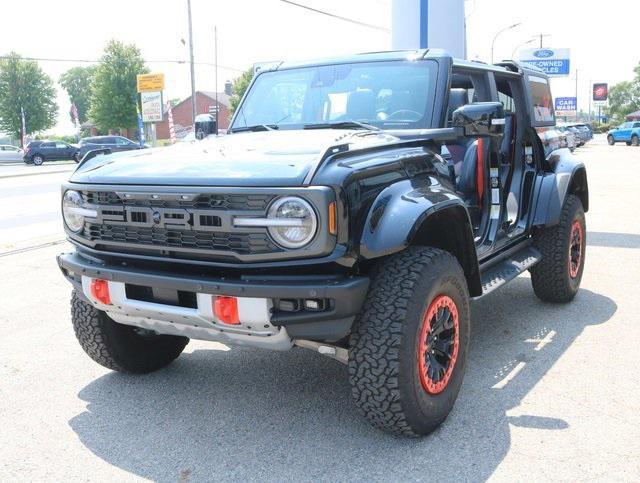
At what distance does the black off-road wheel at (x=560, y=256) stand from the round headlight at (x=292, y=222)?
304 centimetres

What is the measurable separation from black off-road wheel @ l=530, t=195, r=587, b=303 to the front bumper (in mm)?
2819

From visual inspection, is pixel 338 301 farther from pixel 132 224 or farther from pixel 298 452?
pixel 132 224

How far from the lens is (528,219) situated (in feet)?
16.6

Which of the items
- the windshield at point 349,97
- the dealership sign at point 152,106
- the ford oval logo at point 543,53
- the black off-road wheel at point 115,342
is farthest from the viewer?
the ford oval logo at point 543,53

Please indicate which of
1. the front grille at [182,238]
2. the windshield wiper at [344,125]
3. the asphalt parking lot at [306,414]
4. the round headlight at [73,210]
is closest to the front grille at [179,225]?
the front grille at [182,238]

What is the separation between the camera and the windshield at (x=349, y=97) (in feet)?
12.9

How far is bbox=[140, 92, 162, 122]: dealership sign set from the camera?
40.4 meters

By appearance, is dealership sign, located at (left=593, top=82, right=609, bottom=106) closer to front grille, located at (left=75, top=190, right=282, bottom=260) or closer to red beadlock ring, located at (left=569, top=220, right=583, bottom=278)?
red beadlock ring, located at (left=569, top=220, right=583, bottom=278)

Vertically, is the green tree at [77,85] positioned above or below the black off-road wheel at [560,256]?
above

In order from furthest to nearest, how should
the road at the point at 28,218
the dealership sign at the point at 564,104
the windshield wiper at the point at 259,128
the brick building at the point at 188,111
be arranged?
the brick building at the point at 188,111, the dealership sign at the point at 564,104, the road at the point at 28,218, the windshield wiper at the point at 259,128

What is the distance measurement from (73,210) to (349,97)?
5.81 ft

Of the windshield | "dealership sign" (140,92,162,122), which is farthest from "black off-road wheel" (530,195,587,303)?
"dealership sign" (140,92,162,122)

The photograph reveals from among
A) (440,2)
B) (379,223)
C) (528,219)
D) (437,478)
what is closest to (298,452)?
(437,478)

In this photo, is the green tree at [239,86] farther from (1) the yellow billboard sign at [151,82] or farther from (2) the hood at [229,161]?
(2) the hood at [229,161]
